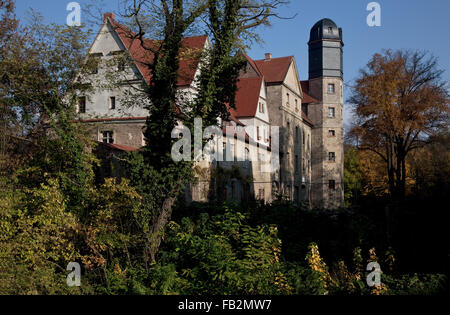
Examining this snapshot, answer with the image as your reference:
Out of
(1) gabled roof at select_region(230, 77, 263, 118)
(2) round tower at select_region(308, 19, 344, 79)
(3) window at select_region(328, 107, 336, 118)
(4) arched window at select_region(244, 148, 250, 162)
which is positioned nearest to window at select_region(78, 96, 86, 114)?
(1) gabled roof at select_region(230, 77, 263, 118)

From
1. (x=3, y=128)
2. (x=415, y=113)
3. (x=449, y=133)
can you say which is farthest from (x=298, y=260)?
(x=449, y=133)

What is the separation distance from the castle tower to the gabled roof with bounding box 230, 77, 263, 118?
14.9m

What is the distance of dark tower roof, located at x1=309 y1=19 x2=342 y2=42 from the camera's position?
152 feet

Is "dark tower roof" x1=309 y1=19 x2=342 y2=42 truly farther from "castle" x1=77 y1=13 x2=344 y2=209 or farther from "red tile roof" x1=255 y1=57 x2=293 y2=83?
"red tile roof" x1=255 y1=57 x2=293 y2=83

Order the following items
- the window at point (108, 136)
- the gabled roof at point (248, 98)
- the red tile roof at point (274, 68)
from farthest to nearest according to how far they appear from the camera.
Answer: the red tile roof at point (274, 68) < the gabled roof at point (248, 98) < the window at point (108, 136)

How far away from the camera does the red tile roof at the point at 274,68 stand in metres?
37.7

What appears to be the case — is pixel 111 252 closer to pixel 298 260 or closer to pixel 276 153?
pixel 298 260

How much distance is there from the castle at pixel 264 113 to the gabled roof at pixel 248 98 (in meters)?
0.08

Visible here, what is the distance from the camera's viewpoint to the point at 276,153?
36.5m

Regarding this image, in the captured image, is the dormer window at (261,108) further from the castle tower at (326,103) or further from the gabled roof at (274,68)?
the castle tower at (326,103)

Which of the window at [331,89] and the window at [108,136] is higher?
the window at [331,89]

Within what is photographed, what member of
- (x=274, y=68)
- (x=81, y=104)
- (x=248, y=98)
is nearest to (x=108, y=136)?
(x=81, y=104)

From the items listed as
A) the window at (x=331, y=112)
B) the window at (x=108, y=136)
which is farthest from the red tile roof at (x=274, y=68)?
the window at (x=108, y=136)
